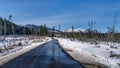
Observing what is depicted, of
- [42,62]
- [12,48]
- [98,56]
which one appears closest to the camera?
[42,62]

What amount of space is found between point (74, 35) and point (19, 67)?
129m

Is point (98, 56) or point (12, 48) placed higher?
point (12, 48)

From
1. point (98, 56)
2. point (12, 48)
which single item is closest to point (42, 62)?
point (98, 56)

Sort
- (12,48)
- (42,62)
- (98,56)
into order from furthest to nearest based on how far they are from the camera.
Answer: (12,48) < (98,56) < (42,62)

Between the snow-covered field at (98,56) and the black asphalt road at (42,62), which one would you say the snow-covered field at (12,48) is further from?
the snow-covered field at (98,56)

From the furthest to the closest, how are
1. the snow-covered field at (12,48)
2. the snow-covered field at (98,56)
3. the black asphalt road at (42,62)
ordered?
the snow-covered field at (12,48) < the snow-covered field at (98,56) < the black asphalt road at (42,62)

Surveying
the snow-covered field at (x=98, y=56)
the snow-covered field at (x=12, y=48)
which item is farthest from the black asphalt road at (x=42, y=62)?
the snow-covered field at (x=98, y=56)

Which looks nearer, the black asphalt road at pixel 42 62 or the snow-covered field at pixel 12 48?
the black asphalt road at pixel 42 62

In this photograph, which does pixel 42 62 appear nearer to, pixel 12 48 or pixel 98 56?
pixel 98 56

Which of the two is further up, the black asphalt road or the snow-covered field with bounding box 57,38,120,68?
the black asphalt road

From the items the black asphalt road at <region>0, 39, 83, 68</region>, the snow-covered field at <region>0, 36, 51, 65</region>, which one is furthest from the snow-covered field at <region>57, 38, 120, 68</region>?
the snow-covered field at <region>0, 36, 51, 65</region>

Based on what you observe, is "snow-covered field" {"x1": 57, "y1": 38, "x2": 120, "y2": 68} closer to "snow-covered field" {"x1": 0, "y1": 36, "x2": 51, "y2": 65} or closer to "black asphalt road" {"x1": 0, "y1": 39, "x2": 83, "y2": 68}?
"black asphalt road" {"x1": 0, "y1": 39, "x2": 83, "y2": 68}

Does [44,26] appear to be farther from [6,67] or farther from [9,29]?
[6,67]

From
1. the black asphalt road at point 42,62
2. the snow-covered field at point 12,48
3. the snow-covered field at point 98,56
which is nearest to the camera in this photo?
the black asphalt road at point 42,62
